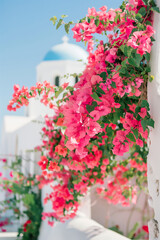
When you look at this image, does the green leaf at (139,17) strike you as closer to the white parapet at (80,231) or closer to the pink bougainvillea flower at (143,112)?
the pink bougainvillea flower at (143,112)

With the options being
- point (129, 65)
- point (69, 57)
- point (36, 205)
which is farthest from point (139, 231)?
point (69, 57)

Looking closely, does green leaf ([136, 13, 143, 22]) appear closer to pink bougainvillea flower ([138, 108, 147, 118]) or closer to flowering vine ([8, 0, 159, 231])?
flowering vine ([8, 0, 159, 231])

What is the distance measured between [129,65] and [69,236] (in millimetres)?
2115

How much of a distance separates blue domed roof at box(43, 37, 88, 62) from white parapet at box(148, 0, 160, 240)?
1173cm

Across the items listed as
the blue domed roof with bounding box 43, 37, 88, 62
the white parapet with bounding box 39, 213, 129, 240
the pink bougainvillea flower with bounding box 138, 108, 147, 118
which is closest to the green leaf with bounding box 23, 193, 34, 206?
the white parapet with bounding box 39, 213, 129, 240

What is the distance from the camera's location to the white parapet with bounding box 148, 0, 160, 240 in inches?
55.1

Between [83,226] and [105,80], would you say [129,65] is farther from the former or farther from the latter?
[83,226]

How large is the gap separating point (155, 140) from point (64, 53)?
12090 millimetres

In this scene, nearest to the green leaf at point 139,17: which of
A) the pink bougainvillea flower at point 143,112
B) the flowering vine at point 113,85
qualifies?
the flowering vine at point 113,85

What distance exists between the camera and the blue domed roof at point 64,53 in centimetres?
1306

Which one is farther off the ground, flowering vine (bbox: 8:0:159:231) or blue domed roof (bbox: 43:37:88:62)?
blue domed roof (bbox: 43:37:88:62)

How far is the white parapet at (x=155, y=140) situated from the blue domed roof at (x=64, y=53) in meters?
11.7

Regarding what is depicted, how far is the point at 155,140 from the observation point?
1413 millimetres

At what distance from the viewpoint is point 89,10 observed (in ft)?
5.62
